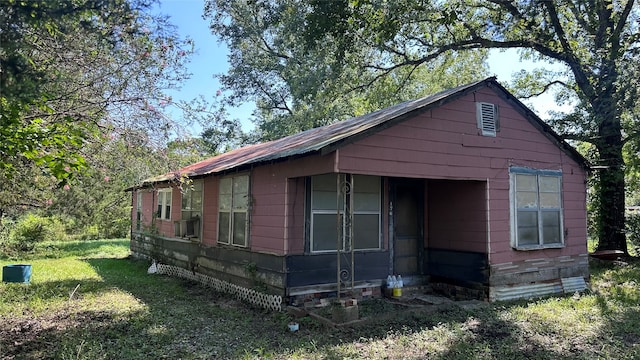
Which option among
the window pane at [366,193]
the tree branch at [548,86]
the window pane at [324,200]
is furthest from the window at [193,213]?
the tree branch at [548,86]

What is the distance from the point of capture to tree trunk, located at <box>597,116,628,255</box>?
44.5 feet

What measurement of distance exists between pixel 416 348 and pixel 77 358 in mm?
4027

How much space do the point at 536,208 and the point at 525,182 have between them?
62 centimetres

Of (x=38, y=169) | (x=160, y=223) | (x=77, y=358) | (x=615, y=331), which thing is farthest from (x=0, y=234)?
(x=615, y=331)

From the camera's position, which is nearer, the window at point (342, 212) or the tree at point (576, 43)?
the window at point (342, 212)

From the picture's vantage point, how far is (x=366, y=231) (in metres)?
8.35

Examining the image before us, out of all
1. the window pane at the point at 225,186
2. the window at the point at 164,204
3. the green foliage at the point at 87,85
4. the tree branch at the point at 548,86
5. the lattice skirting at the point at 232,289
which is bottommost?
the lattice skirting at the point at 232,289

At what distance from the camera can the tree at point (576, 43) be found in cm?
1171

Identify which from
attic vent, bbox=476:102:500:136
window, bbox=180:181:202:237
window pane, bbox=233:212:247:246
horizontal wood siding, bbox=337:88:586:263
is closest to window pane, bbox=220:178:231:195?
window pane, bbox=233:212:247:246

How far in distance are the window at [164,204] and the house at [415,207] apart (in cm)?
342

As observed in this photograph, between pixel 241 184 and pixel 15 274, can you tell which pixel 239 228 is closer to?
pixel 241 184

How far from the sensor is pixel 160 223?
45.3ft

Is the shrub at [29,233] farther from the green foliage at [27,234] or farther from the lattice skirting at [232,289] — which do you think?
the lattice skirting at [232,289]

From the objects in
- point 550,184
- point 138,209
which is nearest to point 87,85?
point 550,184
